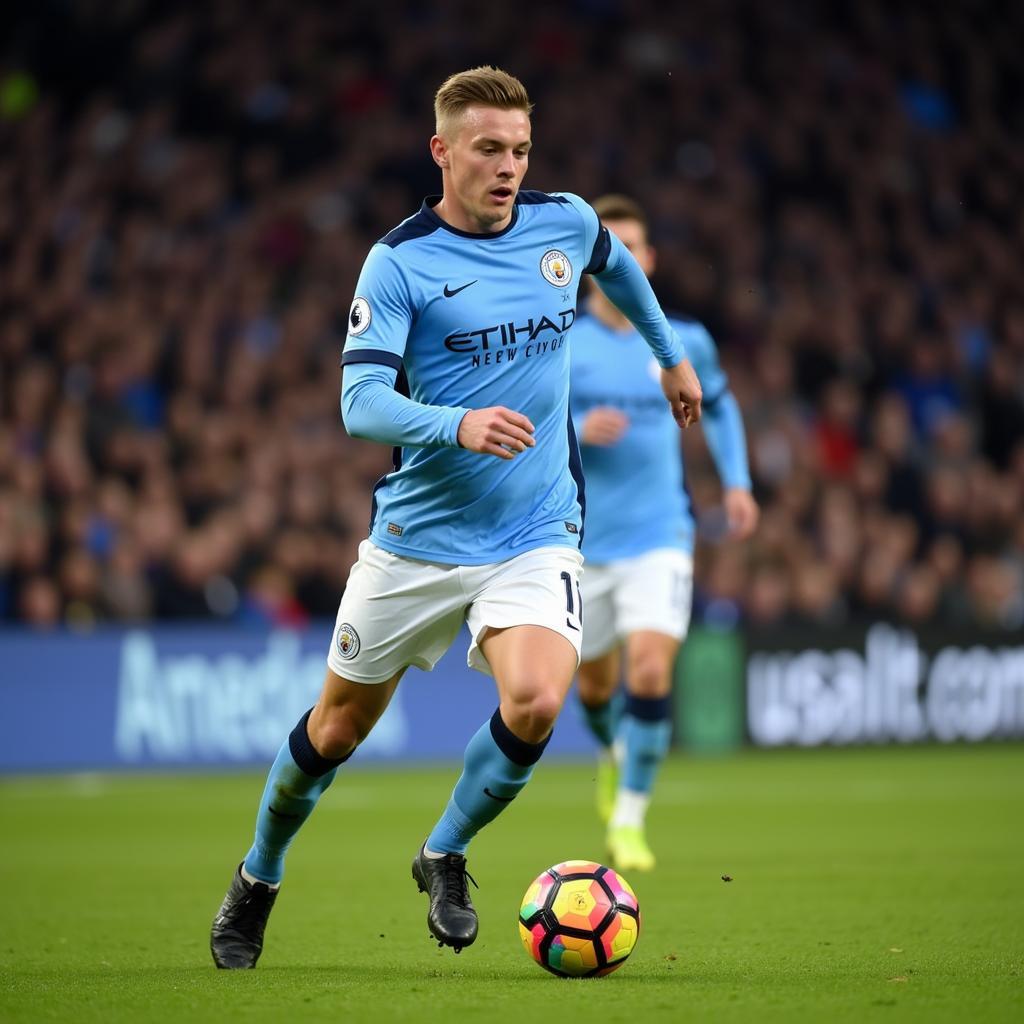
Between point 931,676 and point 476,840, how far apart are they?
777 cm

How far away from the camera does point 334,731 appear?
5527 mm

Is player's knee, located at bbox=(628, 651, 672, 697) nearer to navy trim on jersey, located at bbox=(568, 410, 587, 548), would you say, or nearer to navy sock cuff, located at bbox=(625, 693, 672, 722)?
navy sock cuff, located at bbox=(625, 693, 672, 722)

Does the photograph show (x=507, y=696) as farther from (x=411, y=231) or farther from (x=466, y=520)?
(x=411, y=231)

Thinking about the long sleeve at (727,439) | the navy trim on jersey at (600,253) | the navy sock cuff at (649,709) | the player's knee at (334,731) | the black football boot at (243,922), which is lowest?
the black football boot at (243,922)

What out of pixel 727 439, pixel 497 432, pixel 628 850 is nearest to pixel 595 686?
pixel 628 850

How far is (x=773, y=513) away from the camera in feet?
59.1

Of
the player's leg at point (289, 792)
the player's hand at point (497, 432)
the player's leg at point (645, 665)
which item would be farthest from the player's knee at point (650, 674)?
the player's hand at point (497, 432)

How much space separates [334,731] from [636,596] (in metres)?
3.49

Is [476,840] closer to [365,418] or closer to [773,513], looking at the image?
[365,418]

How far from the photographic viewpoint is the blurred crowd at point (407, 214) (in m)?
15.5

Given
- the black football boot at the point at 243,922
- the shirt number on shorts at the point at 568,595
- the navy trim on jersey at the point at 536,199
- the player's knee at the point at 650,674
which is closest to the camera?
the shirt number on shorts at the point at 568,595

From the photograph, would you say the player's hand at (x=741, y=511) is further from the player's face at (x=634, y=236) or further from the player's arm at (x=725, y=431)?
the player's face at (x=634, y=236)

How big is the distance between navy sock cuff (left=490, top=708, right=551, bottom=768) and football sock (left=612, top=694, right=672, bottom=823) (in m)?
3.29

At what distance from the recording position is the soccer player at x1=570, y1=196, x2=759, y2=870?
28.6 feet
